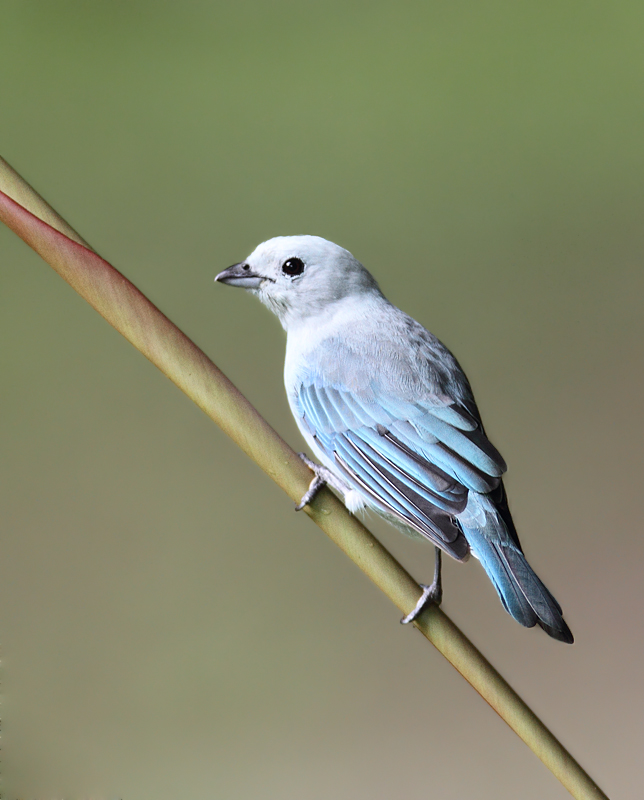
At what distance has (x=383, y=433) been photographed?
53 cm

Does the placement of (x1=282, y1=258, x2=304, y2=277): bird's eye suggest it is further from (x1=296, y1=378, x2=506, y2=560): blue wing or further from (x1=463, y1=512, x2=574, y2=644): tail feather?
(x1=463, y1=512, x2=574, y2=644): tail feather

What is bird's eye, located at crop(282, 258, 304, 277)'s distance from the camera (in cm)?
58

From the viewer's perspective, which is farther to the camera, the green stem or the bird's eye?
the bird's eye

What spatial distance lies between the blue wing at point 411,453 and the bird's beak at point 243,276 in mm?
108

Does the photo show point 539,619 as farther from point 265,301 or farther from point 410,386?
point 265,301

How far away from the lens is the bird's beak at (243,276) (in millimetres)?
580

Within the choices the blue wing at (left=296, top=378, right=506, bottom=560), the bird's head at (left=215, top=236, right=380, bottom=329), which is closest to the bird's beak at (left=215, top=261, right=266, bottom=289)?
the bird's head at (left=215, top=236, right=380, bottom=329)

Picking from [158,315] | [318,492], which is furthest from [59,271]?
[318,492]

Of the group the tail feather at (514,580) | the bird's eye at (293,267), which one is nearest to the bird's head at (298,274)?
the bird's eye at (293,267)

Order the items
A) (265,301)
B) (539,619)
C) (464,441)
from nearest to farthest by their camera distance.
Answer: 1. (539,619)
2. (464,441)
3. (265,301)

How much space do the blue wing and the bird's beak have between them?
11cm

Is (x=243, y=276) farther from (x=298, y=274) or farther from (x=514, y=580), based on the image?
(x=514, y=580)

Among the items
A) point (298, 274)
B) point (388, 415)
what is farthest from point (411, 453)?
point (298, 274)

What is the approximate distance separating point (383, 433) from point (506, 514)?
11 centimetres
